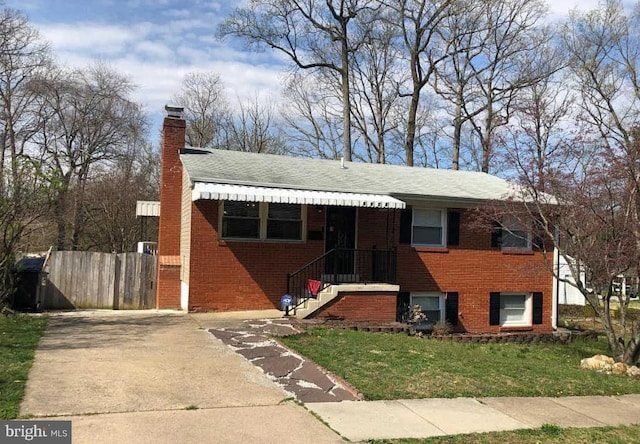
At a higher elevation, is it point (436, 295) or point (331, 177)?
point (331, 177)

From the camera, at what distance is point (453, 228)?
15.3 metres

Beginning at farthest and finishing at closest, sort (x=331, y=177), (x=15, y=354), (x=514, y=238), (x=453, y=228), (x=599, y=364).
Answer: (x=514, y=238)
(x=453, y=228)
(x=331, y=177)
(x=599, y=364)
(x=15, y=354)

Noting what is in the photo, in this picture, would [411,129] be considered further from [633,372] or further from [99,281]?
[633,372]

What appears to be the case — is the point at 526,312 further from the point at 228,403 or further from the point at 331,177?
the point at 228,403

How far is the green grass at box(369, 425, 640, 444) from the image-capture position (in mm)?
5201

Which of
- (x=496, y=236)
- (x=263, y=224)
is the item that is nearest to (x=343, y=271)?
(x=263, y=224)

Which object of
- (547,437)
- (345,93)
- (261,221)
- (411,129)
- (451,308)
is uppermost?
(345,93)

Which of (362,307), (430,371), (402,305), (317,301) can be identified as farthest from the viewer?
(402,305)

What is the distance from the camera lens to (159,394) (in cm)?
619

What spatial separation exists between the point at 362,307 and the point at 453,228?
4.13 m

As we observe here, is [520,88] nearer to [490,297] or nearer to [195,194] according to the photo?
[490,297]

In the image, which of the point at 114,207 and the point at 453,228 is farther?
the point at 114,207

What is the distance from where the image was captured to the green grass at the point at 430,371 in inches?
280

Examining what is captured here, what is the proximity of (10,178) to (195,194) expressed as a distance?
4.08 m
